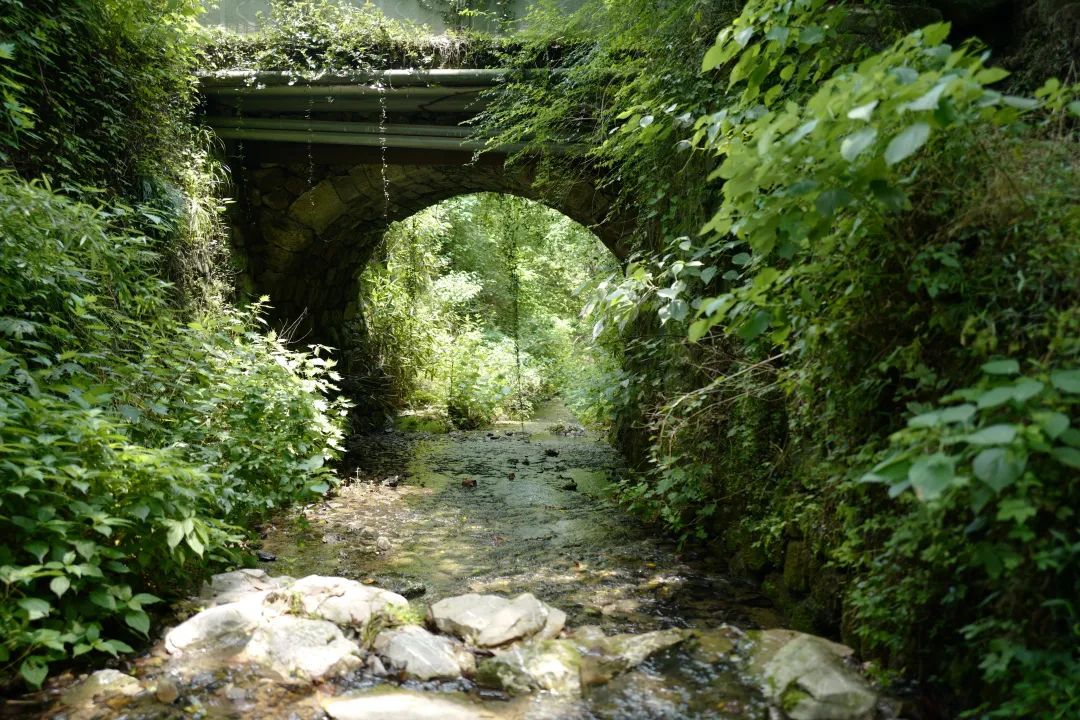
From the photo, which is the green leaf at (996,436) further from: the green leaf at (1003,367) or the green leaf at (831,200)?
the green leaf at (831,200)

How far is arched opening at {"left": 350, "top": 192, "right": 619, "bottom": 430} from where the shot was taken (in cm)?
869

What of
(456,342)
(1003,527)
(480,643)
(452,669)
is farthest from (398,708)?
(456,342)

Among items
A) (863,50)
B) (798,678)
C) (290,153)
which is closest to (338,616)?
(798,678)

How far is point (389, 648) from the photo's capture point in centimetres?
259

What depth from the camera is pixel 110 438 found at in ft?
8.21

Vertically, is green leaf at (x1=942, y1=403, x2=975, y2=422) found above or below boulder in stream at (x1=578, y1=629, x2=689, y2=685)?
above

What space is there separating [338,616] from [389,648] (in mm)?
311

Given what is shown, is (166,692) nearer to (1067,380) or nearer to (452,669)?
(452,669)

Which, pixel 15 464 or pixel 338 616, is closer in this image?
pixel 15 464

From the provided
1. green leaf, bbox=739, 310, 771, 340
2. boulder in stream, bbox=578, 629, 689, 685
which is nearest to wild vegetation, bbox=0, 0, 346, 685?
boulder in stream, bbox=578, 629, 689, 685

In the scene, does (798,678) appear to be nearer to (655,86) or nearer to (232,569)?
(232,569)

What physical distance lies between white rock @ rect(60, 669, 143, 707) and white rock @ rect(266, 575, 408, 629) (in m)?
0.62

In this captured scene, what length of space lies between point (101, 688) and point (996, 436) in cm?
264

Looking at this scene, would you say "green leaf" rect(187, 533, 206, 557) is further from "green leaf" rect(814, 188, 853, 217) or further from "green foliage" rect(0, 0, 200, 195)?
"green foliage" rect(0, 0, 200, 195)
